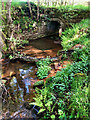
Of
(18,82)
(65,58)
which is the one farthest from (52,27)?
(18,82)

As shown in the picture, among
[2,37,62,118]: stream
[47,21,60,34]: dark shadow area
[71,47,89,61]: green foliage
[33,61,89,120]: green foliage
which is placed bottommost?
[2,37,62,118]: stream

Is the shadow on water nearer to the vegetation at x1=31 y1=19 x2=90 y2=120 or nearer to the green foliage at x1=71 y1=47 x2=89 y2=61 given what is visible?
the vegetation at x1=31 y1=19 x2=90 y2=120

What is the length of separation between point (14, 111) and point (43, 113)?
37.2 inches

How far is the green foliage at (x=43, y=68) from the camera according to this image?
4.66 metres

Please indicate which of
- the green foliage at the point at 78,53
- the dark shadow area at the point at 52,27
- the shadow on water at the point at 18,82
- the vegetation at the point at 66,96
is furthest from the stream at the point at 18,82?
the dark shadow area at the point at 52,27

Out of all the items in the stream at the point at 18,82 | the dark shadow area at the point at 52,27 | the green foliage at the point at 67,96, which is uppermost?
the dark shadow area at the point at 52,27

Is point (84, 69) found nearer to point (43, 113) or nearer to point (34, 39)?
point (43, 113)

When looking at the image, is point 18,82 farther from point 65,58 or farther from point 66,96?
point 65,58

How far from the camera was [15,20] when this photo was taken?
7703 mm

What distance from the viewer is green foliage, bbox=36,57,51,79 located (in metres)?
4.66

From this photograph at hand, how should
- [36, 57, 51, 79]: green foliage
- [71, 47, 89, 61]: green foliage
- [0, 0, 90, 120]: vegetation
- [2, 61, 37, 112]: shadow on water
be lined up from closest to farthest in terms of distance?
[0, 0, 90, 120]: vegetation → [2, 61, 37, 112]: shadow on water → [36, 57, 51, 79]: green foliage → [71, 47, 89, 61]: green foliage

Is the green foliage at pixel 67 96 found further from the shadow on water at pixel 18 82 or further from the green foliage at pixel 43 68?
the green foliage at pixel 43 68

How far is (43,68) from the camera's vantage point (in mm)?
4840

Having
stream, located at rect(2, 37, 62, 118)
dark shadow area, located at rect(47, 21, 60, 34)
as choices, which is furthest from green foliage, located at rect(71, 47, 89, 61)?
dark shadow area, located at rect(47, 21, 60, 34)
